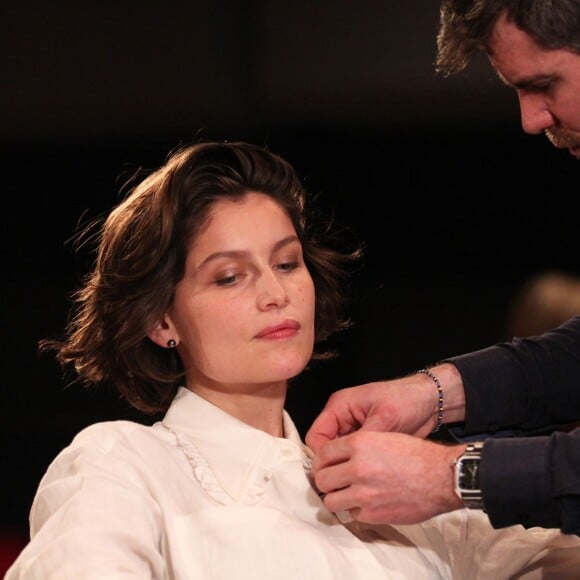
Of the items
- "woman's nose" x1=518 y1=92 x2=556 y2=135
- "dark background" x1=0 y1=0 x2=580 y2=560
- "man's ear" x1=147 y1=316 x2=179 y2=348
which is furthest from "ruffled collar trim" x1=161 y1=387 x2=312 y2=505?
"dark background" x1=0 y1=0 x2=580 y2=560

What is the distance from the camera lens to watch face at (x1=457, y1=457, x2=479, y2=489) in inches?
68.3

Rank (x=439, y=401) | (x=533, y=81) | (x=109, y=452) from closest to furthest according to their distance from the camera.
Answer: (x=109, y=452) → (x=533, y=81) → (x=439, y=401)

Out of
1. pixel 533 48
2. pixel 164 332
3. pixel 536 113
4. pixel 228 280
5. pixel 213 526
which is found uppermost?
pixel 533 48

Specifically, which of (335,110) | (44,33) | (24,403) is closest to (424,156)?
(335,110)

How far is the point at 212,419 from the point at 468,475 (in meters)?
0.43

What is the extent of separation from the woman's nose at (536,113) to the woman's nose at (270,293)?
53cm

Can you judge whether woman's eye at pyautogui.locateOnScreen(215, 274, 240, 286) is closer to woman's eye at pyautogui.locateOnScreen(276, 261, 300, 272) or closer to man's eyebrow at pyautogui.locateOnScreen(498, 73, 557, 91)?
woman's eye at pyautogui.locateOnScreen(276, 261, 300, 272)

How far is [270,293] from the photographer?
1.91 meters

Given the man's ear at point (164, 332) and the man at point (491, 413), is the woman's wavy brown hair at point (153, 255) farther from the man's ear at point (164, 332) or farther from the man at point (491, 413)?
the man at point (491, 413)

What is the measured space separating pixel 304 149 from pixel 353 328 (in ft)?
2.03

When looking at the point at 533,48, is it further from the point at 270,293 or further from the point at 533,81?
the point at 270,293

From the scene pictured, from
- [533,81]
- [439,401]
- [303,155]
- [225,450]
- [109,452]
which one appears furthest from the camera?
[303,155]

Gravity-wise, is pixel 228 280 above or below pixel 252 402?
above

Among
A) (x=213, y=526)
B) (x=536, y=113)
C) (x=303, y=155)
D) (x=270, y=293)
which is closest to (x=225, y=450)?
(x=213, y=526)
